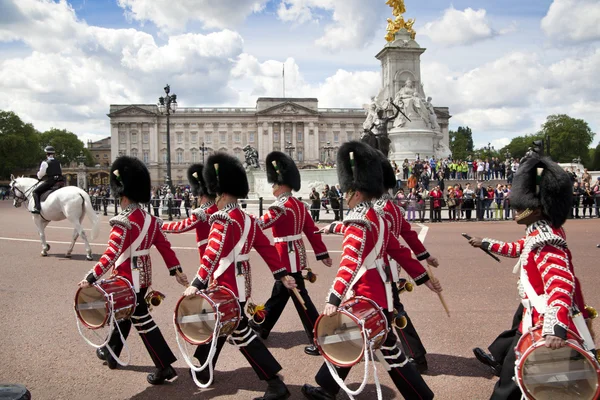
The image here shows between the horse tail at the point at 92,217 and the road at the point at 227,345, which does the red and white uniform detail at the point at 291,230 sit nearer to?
the road at the point at 227,345

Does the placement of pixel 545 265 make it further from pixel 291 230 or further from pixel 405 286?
pixel 291 230

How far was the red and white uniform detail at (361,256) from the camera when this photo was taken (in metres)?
3.59

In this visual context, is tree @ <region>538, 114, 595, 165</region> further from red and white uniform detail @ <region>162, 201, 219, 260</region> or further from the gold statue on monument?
red and white uniform detail @ <region>162, 201, 219, 260</region>

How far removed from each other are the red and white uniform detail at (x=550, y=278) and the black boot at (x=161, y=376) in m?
2.72

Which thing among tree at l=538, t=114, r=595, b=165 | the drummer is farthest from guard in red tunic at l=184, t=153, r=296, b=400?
tree at l=538, t=114, r=595, b=165

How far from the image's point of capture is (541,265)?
3.33 m

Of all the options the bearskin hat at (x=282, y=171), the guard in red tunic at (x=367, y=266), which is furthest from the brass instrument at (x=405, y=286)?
the bearskin hat at (x=282, y=171)

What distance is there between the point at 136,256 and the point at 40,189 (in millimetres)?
8261

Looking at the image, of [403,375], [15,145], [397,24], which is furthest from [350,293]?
[15,145]

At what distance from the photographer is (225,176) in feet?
15.2

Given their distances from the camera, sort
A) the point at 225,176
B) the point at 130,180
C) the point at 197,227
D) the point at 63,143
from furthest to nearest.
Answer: the point at 63,143
the point at 197,227
the point at 130,180
the point at 225,176

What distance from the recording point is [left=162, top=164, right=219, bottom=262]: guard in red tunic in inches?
228

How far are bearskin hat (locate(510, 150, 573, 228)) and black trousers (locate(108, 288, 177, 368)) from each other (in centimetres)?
289

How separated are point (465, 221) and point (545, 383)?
56.5 feet
